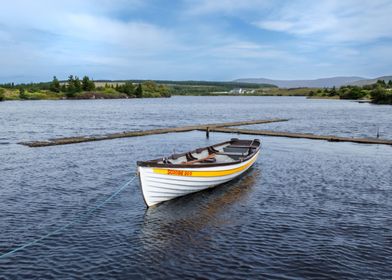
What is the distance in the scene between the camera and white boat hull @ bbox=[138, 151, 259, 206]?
1972 centimetres

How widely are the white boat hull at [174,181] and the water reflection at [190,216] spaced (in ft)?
1.66

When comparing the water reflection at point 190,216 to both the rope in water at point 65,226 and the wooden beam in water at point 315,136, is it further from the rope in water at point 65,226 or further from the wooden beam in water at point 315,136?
the wooden beam in water at point 315,136

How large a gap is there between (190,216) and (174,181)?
2.40 meters

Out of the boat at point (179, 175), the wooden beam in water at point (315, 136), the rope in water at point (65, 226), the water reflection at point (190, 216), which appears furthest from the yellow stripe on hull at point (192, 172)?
the wooden beam in water at point (315, 136)

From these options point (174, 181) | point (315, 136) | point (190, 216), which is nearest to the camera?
point (190, 216)

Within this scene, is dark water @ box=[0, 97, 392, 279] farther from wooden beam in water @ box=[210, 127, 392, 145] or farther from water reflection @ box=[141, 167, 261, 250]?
wooden beam in water @ box=[210, 127, 392, 145]

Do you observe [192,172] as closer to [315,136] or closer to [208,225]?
[208,225]

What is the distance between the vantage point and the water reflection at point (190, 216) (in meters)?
16.4

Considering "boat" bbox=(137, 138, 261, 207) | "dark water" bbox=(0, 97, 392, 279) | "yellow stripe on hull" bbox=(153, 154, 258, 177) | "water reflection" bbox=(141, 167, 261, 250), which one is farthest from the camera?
"yellow stripe on hull" bbox=(153, 154, 258, 177)

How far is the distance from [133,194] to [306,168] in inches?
607

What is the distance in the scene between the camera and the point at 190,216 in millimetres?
19188

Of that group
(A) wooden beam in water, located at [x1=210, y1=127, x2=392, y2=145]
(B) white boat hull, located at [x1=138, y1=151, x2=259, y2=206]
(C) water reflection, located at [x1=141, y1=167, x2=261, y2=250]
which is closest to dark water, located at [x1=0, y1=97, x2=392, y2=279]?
(C) water reflection, located at [x1=141, y1=167, x2=261, y2=250]

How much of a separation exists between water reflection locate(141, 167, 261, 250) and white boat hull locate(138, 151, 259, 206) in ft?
1.66

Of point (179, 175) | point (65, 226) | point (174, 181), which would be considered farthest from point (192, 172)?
point (65, 226)
